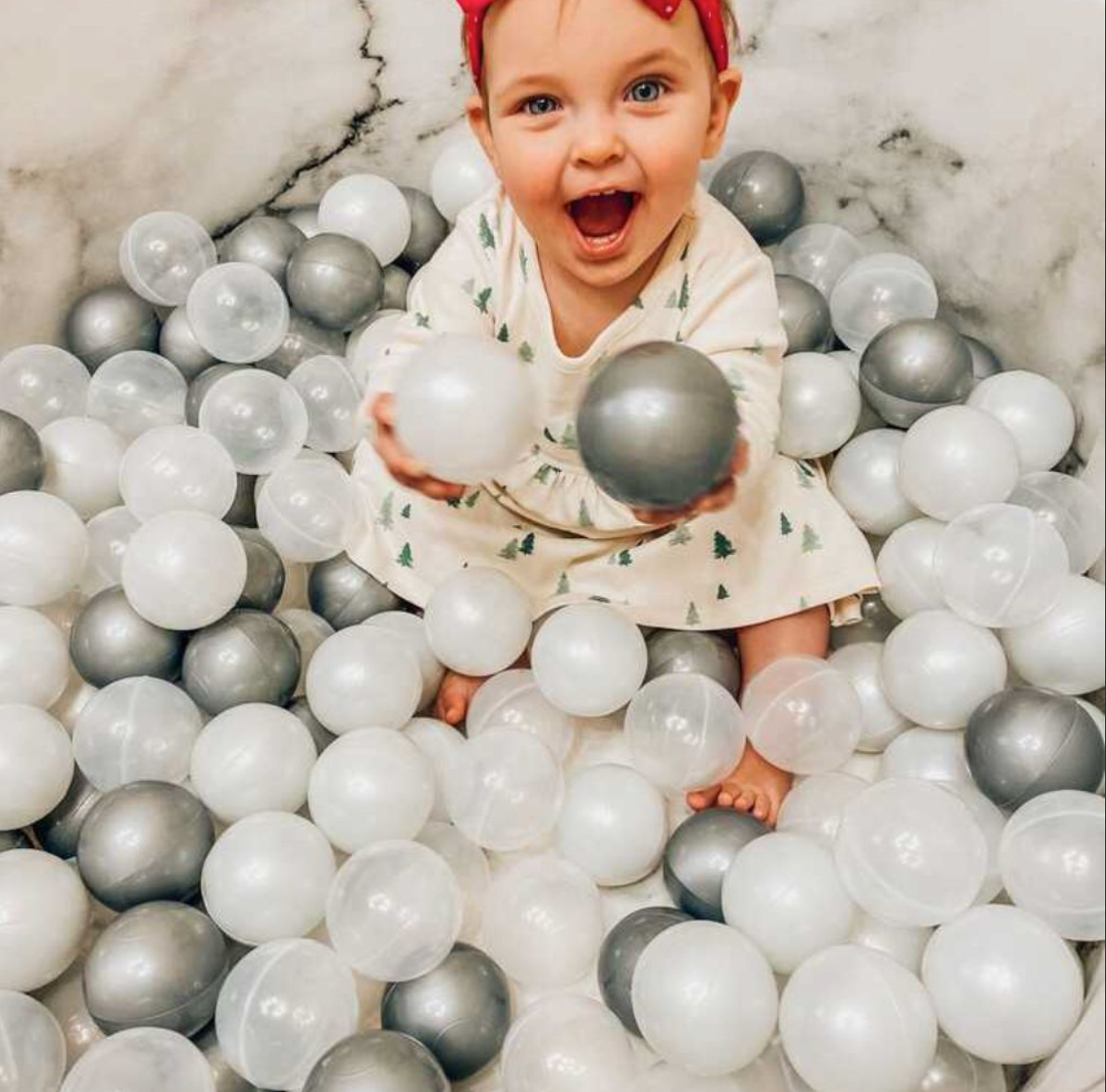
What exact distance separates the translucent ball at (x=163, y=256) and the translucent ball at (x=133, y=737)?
430 mm

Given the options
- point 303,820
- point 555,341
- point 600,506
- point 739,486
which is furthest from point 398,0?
point 303,820

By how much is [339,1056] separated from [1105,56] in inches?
34.9

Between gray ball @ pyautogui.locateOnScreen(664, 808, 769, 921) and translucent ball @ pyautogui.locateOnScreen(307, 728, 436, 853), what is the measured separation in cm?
19

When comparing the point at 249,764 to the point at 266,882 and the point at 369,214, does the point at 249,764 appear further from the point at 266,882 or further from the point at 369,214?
the point at 369,214

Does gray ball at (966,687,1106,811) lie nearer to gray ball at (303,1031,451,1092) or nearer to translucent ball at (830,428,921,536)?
translucent ball at (830,428,921,536)

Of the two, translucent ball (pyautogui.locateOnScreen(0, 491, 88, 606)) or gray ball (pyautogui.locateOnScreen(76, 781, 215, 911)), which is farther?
translucent ball (pyautogui.locateOnScreen(0, 491, 88, 606))

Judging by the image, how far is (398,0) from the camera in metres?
1.29

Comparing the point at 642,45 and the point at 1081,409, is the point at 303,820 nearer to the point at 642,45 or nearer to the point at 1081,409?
the point at 642,45

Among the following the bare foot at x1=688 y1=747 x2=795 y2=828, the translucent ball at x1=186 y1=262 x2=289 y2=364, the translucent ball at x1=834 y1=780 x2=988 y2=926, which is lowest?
the bare foot at x1=688 y1=747 x2=795 y2=828

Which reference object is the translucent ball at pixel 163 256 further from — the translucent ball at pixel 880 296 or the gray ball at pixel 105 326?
the translucent ball at pixel 880 296

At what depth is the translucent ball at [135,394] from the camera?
125 cm

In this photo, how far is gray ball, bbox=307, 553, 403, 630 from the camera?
1.17 meters

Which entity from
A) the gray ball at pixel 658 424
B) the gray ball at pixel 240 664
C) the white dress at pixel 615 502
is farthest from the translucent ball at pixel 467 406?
the gray ball at pixel 240 664

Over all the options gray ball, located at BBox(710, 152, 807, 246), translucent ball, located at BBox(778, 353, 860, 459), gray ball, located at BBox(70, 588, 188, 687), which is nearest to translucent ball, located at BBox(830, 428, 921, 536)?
translucent ball, located at BBox(778, 353, 860, 459)
